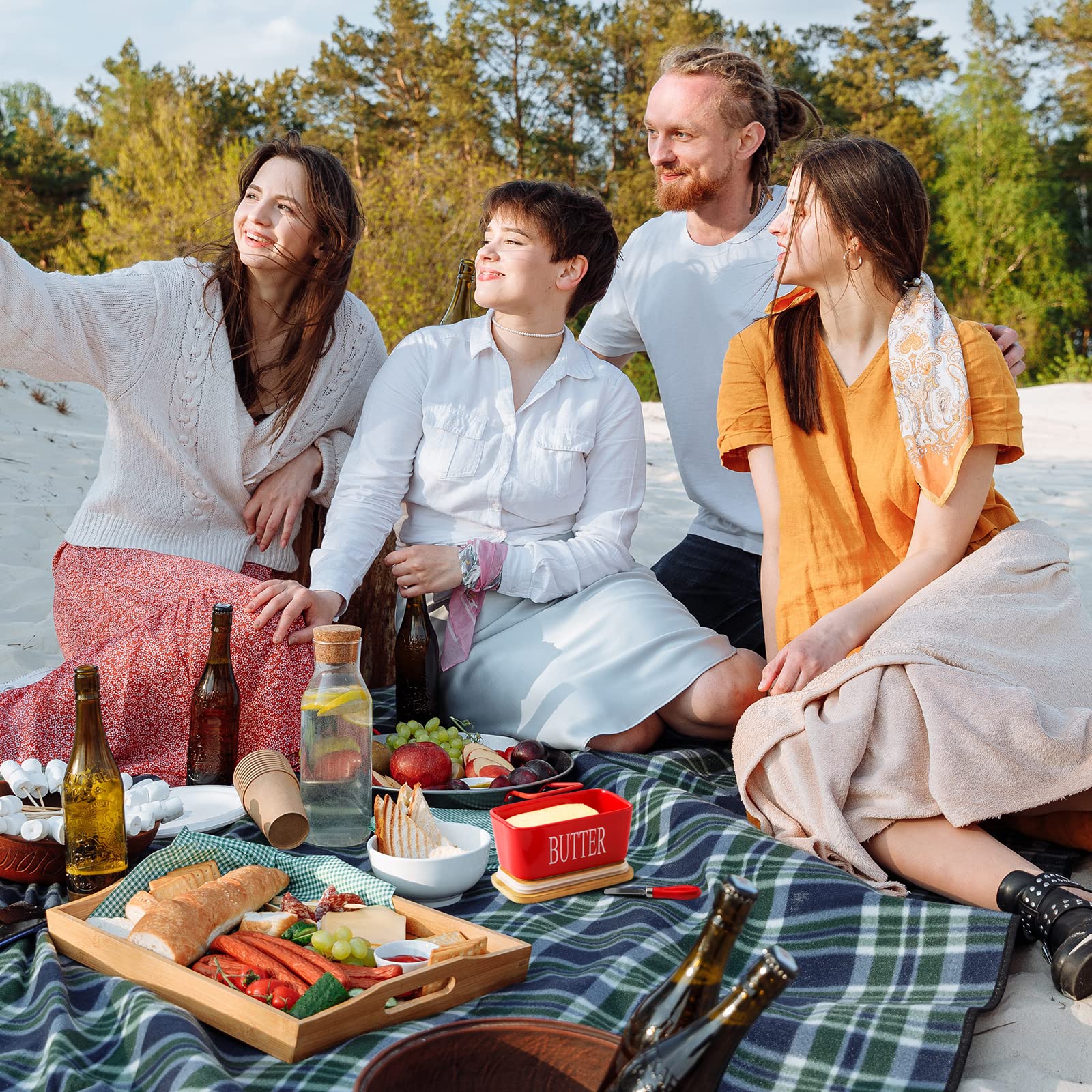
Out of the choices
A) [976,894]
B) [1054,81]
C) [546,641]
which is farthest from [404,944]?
[1054,81]

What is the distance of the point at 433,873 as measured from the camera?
2330 mm

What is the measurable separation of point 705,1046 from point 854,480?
228cm

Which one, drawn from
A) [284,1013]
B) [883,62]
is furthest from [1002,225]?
[284,1013]

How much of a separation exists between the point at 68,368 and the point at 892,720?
246 centimetres

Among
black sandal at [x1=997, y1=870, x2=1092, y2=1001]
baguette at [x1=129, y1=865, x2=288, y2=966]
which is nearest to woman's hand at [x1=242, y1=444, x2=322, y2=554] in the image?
baguette at [x1=129, y1=865, x2=288, y2=966]

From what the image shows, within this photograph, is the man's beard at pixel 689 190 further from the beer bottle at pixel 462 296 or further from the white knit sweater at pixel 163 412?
the white knit sweater at pixel 163 412

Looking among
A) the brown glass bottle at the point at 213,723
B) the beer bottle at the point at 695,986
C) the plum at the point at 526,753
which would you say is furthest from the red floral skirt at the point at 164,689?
the beer bottle at the point at 695,986

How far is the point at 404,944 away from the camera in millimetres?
1981

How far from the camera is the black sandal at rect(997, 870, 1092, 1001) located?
209 cm

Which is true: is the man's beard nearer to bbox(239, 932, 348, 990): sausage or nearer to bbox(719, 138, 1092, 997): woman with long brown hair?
bbox(719, 138, 1092, 997): woman with long brown hair

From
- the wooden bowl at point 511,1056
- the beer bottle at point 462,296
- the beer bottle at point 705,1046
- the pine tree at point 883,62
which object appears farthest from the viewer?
the pine tree at point 883,62

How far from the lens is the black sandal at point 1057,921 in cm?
209

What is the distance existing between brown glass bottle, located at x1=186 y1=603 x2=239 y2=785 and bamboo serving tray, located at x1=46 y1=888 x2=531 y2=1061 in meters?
0.83

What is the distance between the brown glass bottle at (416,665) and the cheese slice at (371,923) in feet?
4.92
